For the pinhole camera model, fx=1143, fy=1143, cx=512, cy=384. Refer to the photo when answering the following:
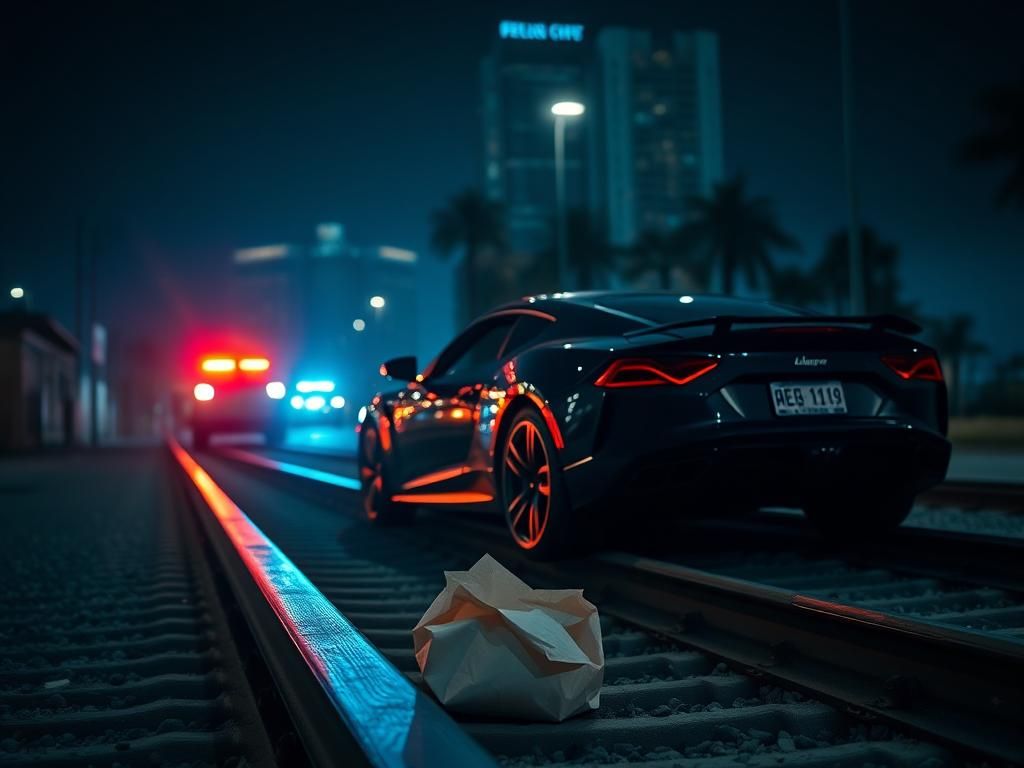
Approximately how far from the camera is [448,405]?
6629 mm

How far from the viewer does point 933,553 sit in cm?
531

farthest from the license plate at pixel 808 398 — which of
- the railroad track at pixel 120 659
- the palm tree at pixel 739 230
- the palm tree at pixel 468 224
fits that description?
the palm tree at pixel 468 224

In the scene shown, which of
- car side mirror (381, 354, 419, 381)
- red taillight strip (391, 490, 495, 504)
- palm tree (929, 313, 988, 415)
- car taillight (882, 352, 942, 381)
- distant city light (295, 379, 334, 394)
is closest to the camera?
car taillight (882, 352, 942, 381)

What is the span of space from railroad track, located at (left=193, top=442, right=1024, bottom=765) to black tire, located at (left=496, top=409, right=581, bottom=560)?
0.33 meters

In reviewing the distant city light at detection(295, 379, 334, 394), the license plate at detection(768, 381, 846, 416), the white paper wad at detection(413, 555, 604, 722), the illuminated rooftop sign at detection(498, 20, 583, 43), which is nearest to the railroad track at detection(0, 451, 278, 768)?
Answer: the white paper wad at detection(413, 555, 604, 722)

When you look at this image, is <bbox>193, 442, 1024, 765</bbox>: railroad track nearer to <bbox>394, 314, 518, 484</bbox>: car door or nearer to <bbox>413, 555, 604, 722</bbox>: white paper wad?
<bbox>413, 555, 604, 722</bbox>: white paper wad

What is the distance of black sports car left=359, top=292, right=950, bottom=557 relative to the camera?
4.81m

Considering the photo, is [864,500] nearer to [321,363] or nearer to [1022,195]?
[321,363]

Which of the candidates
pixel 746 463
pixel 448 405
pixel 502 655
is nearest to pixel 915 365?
pixel 746 463

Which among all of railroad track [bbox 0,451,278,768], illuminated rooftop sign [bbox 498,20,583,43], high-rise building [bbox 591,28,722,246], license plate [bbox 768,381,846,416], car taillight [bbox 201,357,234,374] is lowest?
railroad track [bbox 0,451,278,768]

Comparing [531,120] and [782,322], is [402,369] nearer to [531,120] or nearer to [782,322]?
[782,322]

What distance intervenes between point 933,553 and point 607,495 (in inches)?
64.4

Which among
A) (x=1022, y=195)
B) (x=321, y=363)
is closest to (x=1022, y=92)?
(x=1022, y=195)

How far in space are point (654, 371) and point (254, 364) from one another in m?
→ 23.7
